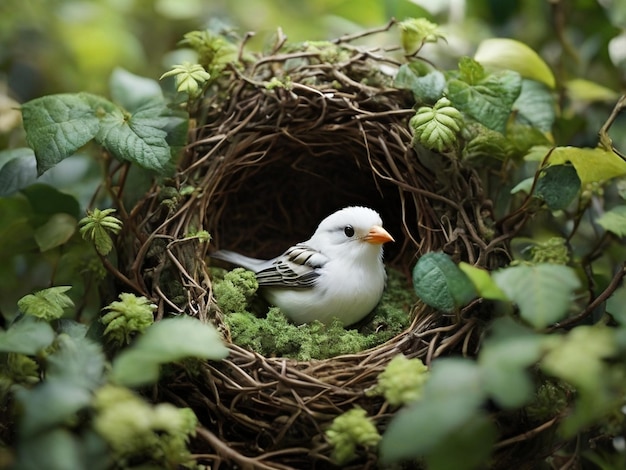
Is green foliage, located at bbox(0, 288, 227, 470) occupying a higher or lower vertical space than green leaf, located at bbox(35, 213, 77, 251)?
higher

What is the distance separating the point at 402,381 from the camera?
4.05 ft

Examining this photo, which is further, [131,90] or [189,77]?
[131,90]

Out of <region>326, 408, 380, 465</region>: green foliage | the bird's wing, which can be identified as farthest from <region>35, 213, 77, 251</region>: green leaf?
<region>326, 408, 380, 465</region>: green foliage

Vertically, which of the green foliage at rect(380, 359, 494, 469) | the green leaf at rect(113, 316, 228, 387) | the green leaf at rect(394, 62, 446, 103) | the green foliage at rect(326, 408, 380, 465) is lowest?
the green foliage at rect(326, 408, 380, 465)

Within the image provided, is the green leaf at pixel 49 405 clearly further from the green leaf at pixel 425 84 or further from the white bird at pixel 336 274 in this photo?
the green leaf at pixel 425 84

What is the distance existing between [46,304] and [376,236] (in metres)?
0.79

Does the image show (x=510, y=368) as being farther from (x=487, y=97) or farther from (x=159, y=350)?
(x=487, y=97)

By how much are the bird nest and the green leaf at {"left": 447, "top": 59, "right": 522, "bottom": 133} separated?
14 centimetres

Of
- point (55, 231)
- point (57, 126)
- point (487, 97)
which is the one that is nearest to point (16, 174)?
point (55, 231)

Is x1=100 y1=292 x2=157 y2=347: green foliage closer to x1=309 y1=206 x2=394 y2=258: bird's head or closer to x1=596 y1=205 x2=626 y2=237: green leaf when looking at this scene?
x1=309 y1=206 x2=394 y2=258: bird's head

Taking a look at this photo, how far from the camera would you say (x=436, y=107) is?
157cm

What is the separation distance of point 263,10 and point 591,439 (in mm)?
2112

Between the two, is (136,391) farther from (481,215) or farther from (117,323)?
(481,215)

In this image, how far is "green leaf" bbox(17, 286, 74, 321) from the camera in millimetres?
1381
